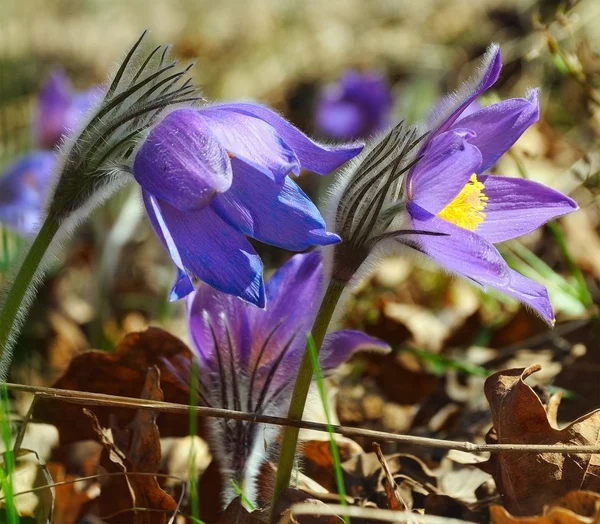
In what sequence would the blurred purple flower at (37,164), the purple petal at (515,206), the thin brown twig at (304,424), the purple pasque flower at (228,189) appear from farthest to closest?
the blurred purple flower at (37,164)
the purple petal at (515,206)
the thin brown twig at (304,424)
the purple pasque flower at (228,189)

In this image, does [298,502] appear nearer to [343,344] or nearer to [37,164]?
[343,344]

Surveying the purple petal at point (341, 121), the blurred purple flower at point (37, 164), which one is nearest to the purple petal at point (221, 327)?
the blurred purple flower at point (37, 164)

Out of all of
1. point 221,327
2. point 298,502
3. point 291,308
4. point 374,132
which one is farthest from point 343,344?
point 374,132

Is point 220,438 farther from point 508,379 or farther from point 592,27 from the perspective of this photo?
point 592,27

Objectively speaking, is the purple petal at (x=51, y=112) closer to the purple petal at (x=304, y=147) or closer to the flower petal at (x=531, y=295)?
the purple petal at (x=304, y=147)

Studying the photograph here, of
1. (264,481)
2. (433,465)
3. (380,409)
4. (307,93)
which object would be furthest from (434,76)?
(264,481)

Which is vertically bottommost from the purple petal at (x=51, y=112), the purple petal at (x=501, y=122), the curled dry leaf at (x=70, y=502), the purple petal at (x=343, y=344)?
the curled dry leaf at (x=70, y=502)

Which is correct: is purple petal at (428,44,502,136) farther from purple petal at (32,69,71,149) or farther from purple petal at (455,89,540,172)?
purple petal at (32,69,71,149)
